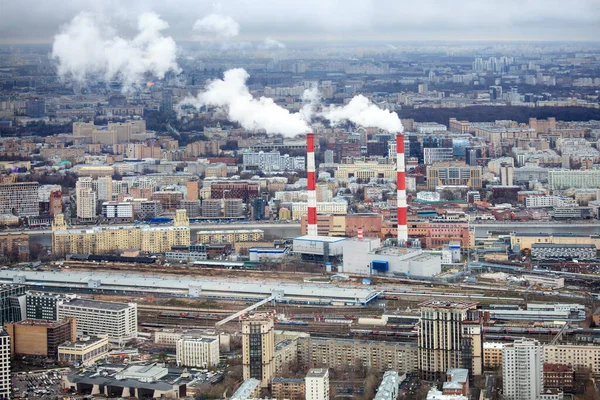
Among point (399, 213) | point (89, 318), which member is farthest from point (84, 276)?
point (399, 213)

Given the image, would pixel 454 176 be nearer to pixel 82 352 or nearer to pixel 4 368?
pixel 82 352

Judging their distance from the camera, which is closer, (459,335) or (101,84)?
(459,335)

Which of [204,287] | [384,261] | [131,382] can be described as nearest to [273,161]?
[384,261]

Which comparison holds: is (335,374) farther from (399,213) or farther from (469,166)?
(469,166)

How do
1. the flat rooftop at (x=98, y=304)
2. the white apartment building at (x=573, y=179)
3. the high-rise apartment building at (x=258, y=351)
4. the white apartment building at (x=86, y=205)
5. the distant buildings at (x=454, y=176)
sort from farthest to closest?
the distant buildings at (x=454, y=176)
the white apartment building at (x=573, y=179)
the white apartment building at (x=86, y=205)
the flat rooftop at (x=98, y=304)
the high-rise apartment building at (x=258, y=351)

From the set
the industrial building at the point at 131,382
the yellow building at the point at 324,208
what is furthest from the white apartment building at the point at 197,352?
the yellow building at the point at 324,208

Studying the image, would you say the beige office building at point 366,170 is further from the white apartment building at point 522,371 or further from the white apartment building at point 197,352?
the white apartment building at point 522,371
